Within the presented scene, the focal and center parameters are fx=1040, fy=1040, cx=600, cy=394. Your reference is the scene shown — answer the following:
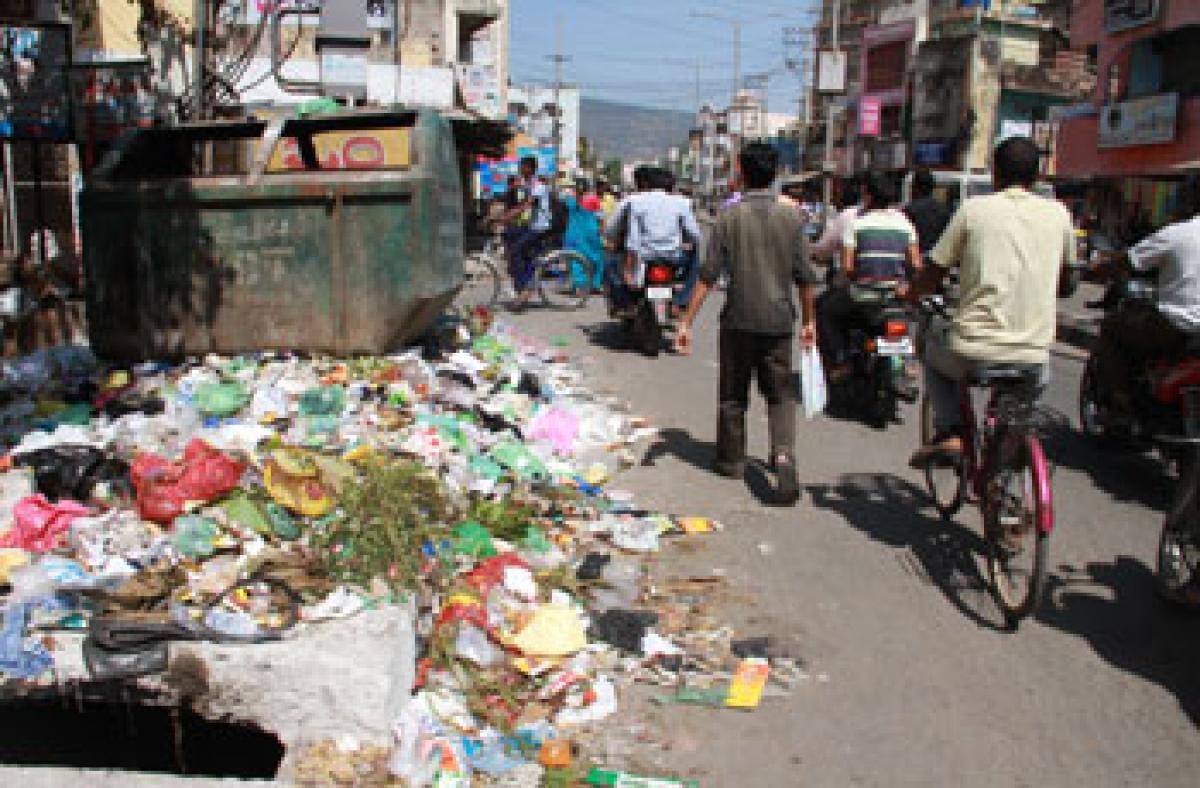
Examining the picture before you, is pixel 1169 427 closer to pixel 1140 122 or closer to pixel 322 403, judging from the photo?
pixel 322 403

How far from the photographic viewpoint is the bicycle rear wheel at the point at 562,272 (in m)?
12.9

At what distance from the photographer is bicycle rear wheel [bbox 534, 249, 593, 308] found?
12914 millimetres

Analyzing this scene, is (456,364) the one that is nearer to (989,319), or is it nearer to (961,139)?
(989,319)

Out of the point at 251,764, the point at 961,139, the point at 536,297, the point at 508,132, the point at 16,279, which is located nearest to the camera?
the point at 251,764

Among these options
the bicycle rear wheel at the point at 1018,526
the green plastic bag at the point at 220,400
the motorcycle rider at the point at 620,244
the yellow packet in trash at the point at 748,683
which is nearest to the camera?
the yellow packet in trash at the point at 748,683

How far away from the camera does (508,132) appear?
26609 mm

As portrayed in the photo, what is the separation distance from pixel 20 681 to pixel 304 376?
12.6 feet

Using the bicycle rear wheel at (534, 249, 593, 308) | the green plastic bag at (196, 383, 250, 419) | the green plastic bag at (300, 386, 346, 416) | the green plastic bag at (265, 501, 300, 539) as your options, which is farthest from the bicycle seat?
the bicycle rear wheel at (534, 249, 593, 308)

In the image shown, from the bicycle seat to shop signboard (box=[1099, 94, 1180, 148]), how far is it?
2572 centimetres

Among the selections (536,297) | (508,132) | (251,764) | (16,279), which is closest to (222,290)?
(16,279)

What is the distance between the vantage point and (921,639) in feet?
13.8

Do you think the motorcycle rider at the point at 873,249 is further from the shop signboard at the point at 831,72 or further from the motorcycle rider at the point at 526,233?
the shop signboard at the point at 831,72

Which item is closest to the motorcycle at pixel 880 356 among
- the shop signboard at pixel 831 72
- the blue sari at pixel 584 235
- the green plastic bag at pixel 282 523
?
the green plastic bag at pixel 282 523

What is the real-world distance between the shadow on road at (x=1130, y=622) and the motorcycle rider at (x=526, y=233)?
9.14 m
